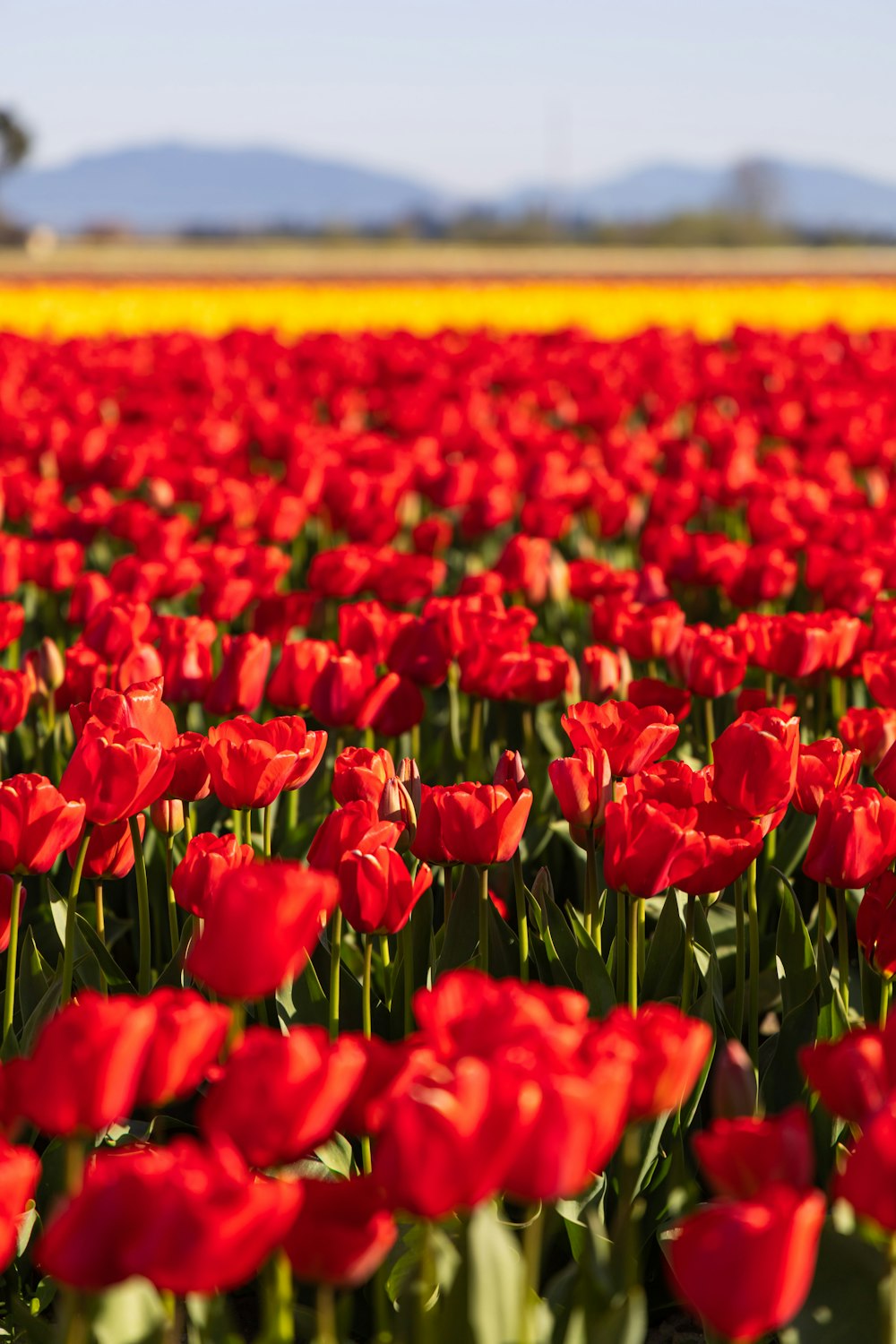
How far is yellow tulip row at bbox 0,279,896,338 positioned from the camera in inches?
593

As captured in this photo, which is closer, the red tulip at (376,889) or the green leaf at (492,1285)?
the green leaf at (492,1285)

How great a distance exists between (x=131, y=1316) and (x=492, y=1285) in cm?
33

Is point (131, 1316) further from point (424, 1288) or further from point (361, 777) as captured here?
point (361, 777)

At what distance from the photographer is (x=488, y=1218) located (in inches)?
53.7

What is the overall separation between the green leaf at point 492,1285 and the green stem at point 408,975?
887 mm

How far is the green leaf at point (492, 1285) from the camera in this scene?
1.38 m

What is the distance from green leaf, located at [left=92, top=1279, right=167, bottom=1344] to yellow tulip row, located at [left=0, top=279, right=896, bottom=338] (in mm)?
12303

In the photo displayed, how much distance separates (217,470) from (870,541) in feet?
8.39

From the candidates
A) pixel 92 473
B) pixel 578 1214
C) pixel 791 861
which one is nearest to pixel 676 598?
pixel 791 861

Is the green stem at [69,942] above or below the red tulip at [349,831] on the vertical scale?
below

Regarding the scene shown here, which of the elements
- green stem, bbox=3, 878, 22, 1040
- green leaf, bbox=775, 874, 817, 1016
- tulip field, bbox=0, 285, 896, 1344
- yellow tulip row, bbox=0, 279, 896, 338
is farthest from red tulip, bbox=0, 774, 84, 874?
yellow tulip row, bbox=0, 279, 896, 338

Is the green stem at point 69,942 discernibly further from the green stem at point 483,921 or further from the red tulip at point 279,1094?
the red tulip at point 279,1094

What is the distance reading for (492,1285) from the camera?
1.40 meters

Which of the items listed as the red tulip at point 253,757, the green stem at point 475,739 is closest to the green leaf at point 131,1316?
the red tulip at point 253,757
